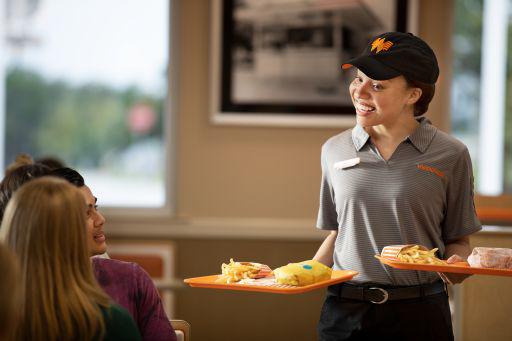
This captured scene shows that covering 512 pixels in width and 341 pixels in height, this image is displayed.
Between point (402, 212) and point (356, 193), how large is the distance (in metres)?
0.13

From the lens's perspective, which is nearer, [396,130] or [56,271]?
[56,271]

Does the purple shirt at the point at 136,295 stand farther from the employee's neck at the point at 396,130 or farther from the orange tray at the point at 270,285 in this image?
the employee's neck at the point at 396,130

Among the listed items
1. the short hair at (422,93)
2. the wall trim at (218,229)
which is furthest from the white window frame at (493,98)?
the short hair at (422,93)

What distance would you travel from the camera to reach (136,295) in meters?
1.94

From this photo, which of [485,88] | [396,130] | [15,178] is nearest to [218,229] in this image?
[485,88]

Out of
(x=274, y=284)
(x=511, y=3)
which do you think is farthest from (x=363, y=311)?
(x=511, y=3)

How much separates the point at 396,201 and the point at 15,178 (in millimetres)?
1206

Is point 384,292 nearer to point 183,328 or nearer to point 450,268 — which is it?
point 450,268

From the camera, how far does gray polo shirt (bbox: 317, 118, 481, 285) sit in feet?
6.64

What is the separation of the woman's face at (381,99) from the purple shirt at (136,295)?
0.71m

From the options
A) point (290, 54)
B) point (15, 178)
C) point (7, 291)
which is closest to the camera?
point (7, 291)

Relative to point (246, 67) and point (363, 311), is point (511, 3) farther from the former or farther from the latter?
point (363, 311)

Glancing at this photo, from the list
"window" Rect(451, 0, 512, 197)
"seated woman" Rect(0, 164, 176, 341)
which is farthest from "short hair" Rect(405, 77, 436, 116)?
"window" Rect(451, 0, 512, 197)

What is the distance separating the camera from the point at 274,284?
201 centimetres
